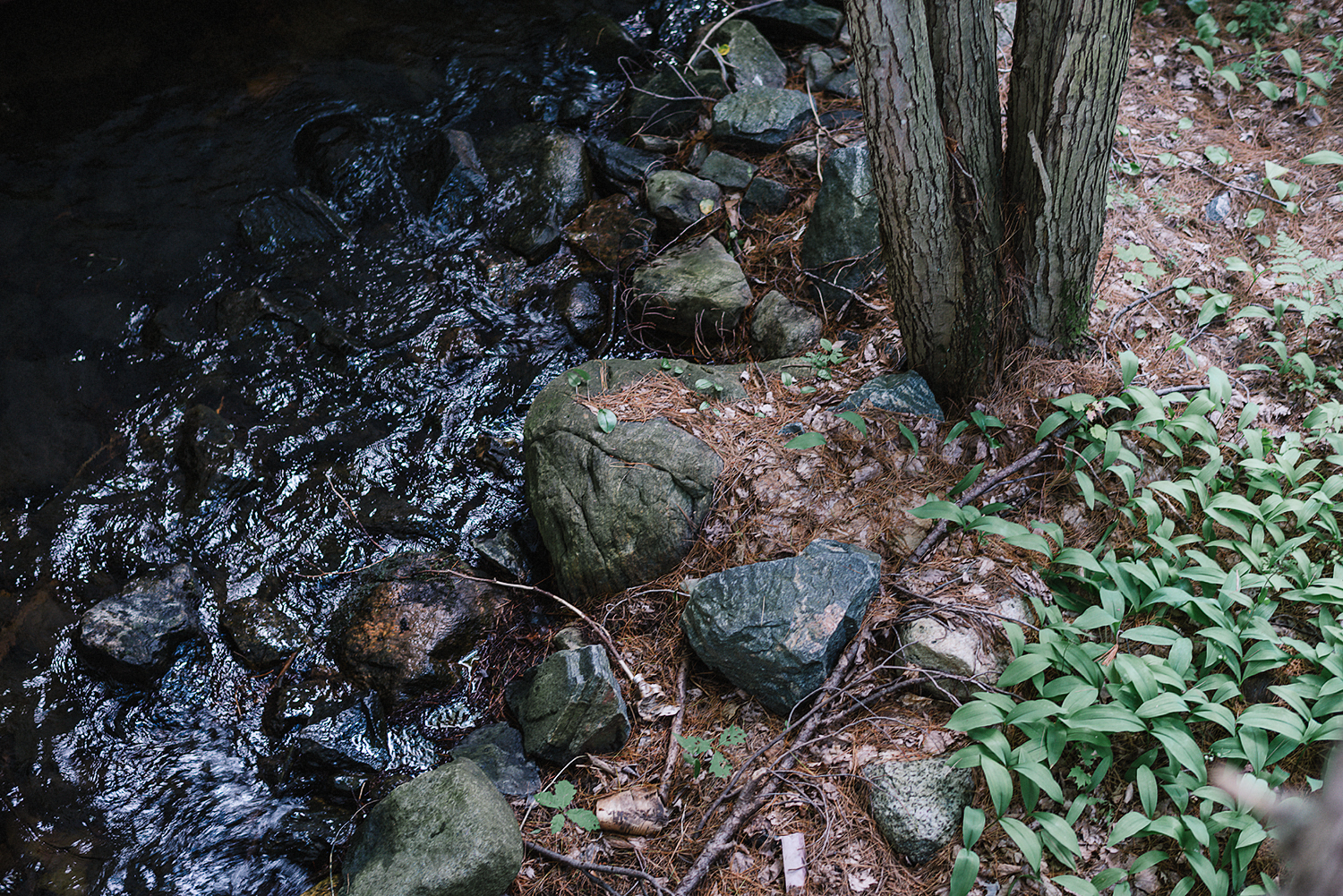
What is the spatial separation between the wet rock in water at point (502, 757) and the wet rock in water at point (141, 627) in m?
1.63

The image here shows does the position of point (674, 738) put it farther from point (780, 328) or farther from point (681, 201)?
point (681, 201)

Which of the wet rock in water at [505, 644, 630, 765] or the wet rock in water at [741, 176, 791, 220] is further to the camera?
the wet rock in water at [741, 176, 791, 220]

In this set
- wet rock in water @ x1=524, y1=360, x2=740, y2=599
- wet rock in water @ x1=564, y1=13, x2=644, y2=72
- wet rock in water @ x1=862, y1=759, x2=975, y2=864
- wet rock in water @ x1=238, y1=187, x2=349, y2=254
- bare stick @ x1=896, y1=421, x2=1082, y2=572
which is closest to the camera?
wet rock in water @ x1=862, y1=759, x2=975, y2=864

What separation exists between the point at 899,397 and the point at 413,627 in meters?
2.61

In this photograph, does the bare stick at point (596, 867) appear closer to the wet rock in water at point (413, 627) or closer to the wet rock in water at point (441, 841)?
the wet rock in water at point (441, 841)

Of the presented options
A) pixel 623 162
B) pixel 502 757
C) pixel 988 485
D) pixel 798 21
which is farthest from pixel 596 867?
pixel 798 21

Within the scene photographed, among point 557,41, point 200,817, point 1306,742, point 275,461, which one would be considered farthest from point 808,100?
point 200,817

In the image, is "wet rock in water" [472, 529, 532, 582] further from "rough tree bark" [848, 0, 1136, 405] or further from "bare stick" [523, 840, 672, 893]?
"rough tree bark" [848, 0, 1136, 405]

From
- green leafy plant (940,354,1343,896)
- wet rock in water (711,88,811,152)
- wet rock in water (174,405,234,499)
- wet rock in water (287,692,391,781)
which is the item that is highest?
wet rock in water (711,88,811,152)

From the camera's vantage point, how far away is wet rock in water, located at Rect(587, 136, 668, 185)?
18.0ft

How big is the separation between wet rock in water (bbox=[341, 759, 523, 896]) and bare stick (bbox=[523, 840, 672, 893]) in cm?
10

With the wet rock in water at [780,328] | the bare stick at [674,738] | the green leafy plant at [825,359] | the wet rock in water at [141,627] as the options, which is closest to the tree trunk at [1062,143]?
the green leafy plant at [825,359]

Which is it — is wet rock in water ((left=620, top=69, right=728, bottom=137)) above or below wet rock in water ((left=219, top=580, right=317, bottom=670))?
above

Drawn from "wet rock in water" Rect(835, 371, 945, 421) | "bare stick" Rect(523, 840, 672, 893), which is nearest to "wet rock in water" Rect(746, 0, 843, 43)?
"wet rock in water" Rect(835, 371, 945, 421)
